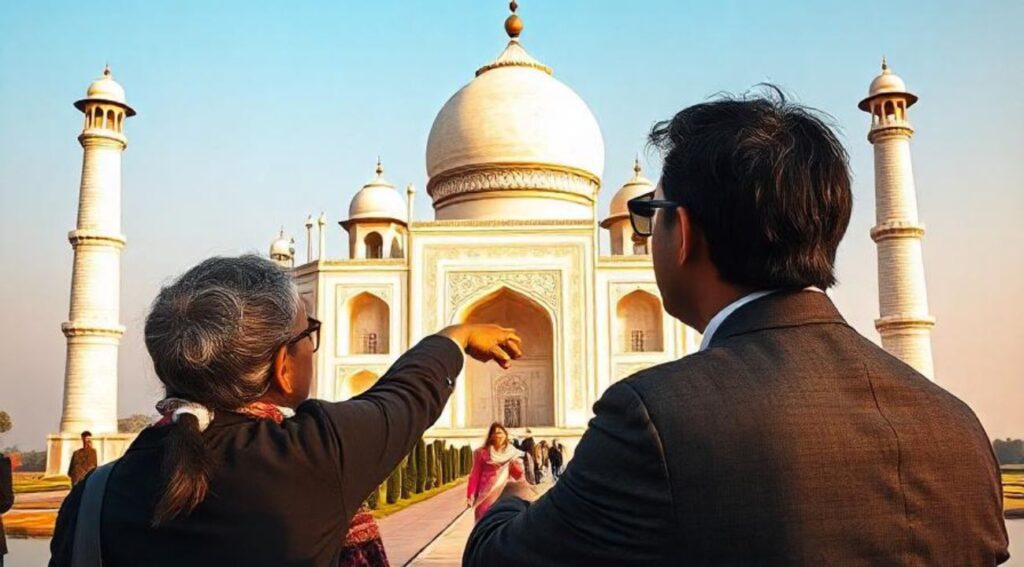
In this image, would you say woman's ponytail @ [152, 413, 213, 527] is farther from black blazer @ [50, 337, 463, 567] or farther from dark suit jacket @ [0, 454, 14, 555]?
dark suit jacket @ [0, 454, 14, 555]

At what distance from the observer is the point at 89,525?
1.19m

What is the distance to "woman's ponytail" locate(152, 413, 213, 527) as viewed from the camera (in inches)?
44.9

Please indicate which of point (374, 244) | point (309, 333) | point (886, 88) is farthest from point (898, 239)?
point (309, 333)

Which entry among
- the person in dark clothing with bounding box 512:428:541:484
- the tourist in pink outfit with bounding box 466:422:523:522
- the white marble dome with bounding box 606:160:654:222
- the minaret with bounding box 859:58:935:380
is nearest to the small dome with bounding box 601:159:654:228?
the white marble dome with bounding box 606:160:654:222

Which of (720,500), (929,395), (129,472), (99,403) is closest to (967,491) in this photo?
(929,395)

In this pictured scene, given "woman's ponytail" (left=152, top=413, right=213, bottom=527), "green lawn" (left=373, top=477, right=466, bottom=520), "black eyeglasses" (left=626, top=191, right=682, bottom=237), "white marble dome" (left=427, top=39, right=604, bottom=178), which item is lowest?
"green lawn" (left=373, top=477, right=466, bottom=520)

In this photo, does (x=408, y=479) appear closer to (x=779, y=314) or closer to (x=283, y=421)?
(x=283, y=421)

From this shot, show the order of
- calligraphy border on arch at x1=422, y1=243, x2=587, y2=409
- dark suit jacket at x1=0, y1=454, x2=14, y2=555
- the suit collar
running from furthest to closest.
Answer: calligraphy border on arch at x1=422, y1=243, x2=587, y2=409, dark suit jacket at x1=0, y1=454, x2=14, y2=555, the suit collar

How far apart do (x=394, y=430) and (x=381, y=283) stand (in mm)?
17204

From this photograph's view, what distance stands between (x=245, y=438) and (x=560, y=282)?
1694 centimetres

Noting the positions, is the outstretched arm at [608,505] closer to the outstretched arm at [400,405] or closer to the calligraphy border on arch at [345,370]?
the outstretched arm at [400,405]

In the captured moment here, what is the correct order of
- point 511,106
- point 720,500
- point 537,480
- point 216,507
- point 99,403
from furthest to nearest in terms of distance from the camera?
point 511,106
point 99,403
point 537,480
point 216,507
point 720,500

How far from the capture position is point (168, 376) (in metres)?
1.31

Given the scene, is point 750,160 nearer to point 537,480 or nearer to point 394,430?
point 394,430
